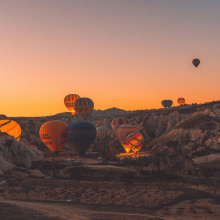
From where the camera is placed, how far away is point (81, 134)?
5544 cm

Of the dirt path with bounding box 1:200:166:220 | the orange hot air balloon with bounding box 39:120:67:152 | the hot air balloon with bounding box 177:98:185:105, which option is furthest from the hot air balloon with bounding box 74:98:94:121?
the hot air balloon with bounding box 177:98:185:105

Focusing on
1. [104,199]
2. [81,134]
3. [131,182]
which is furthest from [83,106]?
[104,199]

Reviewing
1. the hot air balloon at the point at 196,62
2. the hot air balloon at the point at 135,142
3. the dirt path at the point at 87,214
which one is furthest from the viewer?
the hot air balloon at the point at 196,62

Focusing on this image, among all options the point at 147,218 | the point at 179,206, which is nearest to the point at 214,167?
the point at 179,206

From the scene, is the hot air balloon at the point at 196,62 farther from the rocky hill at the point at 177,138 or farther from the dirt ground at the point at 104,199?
the dirt ground at the point at 104,199

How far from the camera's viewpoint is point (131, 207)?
22.8 metres

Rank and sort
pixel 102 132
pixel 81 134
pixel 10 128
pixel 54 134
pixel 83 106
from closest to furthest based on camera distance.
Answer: pixel 81 134
pixel 54 134
pixel 10 128
pixel 83 106
pixel 102 132

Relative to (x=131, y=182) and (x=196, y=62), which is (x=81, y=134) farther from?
(x=196, y=62)

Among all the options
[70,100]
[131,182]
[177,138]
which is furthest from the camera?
[70,100]

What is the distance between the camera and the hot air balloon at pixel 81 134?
5541 cm

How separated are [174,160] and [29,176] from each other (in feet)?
60.7

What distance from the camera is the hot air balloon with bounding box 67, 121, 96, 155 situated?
5541 centimetres

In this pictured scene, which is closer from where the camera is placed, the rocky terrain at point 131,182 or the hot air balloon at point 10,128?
the rocky terrain at point 131,182

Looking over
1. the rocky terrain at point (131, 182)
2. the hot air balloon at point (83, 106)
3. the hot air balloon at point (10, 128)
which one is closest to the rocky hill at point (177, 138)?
the rocky terrain at point (131, 182)
